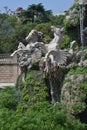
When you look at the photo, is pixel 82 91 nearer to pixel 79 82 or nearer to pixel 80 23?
pixel 79 82

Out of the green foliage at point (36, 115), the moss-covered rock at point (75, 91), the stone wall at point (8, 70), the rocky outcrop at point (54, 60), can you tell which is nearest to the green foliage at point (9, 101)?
the green foliage at point (36, 115)

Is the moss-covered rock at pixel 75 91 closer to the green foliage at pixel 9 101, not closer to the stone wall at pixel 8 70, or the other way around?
the green foliage at pixel 9 101

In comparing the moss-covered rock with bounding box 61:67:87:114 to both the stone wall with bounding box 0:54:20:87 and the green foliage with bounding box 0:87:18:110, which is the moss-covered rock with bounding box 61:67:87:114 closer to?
the green foliage with bounding box 0:87:18:110

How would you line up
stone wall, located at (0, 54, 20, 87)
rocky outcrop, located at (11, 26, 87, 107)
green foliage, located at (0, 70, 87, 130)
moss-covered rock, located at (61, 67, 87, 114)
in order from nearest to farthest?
green foliage, located at (0, 70, 87, 130) → moss-covered rock, located at (61, 67, 87, 114) → rocky outcrop, located at (11, 26, 87, 107) → stone wall, located at (0, 54, 20, 87)

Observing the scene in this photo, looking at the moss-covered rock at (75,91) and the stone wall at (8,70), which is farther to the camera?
the stone wall at (8,70)

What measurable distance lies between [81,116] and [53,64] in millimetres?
1881

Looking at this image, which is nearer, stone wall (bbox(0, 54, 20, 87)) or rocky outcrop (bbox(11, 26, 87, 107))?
rocky outcrop (bbox(11, 26, 87, 107))

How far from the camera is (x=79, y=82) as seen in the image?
16.0m

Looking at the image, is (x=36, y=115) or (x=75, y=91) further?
(x=75, y=91)

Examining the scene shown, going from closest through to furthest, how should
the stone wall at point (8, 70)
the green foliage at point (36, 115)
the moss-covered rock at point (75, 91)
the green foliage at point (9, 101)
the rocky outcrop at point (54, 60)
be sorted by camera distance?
the green foliage at point (36, 115) < the moss-covered rock at point (75, 91) < the rocky outcrop at point (54, 60) < the green foliage at point (9, 101) < the stone wall at point (8, 70)

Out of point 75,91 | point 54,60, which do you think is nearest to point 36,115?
point 75,91

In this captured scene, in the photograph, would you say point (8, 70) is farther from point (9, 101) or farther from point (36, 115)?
point (36, 115)

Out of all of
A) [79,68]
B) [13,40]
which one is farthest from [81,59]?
[13,40]

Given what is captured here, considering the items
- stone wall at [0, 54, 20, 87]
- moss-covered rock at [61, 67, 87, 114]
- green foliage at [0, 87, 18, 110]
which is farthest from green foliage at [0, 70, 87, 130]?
stone wall at [0, 54, 20, 87]
